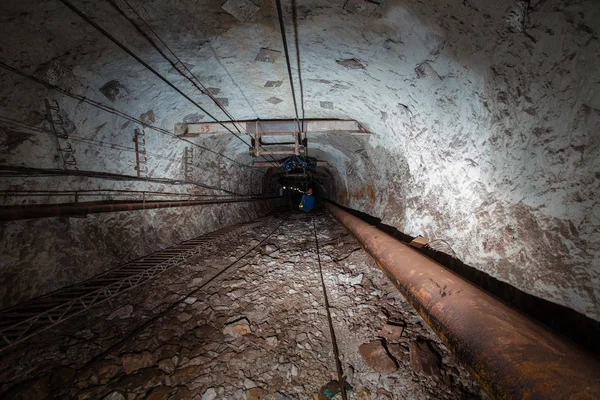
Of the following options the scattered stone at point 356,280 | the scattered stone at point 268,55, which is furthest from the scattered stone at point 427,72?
the scattered stone at point 356,280

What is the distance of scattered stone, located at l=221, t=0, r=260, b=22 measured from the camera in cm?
248

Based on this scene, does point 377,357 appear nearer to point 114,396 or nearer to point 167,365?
point 167,365

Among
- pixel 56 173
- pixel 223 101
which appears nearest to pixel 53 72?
pixel 56 173

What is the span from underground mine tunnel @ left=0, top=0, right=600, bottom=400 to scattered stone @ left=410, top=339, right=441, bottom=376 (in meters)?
0.02

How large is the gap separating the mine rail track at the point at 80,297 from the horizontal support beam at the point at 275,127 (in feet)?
9.47

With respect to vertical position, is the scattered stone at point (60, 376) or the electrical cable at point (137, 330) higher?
the electrical cable at point (137, 330)

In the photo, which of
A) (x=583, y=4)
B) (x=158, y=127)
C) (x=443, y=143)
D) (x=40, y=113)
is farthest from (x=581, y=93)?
(x=158, y=127)

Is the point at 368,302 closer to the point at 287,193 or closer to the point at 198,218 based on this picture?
the point at 198,218

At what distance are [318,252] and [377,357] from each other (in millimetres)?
2969

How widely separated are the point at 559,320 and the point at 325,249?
3773 millimetres

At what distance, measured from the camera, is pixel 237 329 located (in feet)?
Answer: 8.54

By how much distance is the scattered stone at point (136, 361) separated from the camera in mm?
2139

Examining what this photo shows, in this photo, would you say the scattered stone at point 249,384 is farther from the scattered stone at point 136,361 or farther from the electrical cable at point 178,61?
the electrical cable at point 178,61

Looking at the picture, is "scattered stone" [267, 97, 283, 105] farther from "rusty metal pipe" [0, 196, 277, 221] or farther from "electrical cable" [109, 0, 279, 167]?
"rusty metal pipe" [0, 196, 277, 221]
